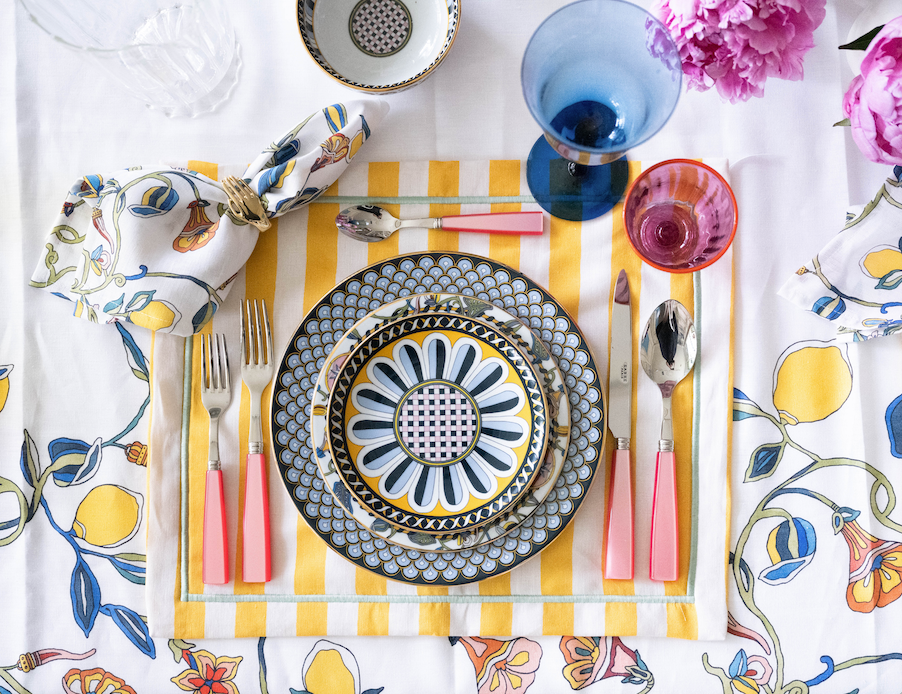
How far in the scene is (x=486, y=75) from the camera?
26.1 inches

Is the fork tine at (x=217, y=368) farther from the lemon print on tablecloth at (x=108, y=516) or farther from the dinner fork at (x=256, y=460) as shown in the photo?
the lemon print on tablecloth at (x=108, y=516)

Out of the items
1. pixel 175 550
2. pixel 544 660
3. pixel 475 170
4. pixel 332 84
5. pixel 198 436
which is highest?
pixel 332 84

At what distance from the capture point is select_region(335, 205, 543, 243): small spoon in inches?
24.9

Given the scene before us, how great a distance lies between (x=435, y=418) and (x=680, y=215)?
0.33 metres

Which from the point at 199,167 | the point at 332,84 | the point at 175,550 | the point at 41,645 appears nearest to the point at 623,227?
the point at 332,84

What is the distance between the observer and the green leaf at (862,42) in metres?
0.57

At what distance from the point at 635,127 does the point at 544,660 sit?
541 mm

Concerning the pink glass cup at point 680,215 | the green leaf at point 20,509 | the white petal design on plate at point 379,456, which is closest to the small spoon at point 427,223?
the pink glass cup at point 680,215

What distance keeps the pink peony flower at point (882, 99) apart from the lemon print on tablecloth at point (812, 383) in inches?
8.2

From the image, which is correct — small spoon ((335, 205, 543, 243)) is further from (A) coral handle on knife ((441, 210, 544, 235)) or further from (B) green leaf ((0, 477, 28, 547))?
(B) green leaf ((0, 477, 28, 547))

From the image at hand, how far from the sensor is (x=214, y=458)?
2.04 ft

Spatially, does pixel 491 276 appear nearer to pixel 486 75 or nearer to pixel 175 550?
pixel 486 75

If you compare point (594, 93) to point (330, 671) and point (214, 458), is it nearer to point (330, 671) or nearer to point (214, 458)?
point (214, 458)

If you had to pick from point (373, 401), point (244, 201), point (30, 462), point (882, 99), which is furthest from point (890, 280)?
point (30, 462)
